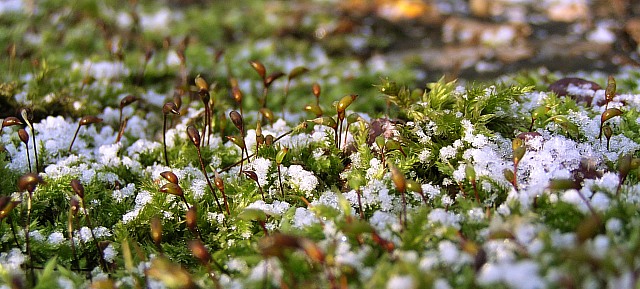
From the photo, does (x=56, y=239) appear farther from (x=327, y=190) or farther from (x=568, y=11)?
(x=568, y=11)

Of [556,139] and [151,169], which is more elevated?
[556,139]

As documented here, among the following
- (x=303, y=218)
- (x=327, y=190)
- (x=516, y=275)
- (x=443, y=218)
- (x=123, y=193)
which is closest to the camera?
(x=516, y=275)

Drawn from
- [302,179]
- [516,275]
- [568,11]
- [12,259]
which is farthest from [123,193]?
[568,11]

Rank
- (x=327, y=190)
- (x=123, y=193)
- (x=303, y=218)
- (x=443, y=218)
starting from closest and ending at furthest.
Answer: (x=443, y=218), (x=303, y=218), (x=327, y=190), (x=123, y=193)

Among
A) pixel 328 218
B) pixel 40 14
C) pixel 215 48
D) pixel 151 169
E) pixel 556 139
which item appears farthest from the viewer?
pixel 40 14

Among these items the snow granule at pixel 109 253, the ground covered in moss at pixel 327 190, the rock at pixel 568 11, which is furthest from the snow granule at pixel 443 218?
the rock at pixel 568 11

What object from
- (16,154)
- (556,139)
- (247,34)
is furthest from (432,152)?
(247,34)

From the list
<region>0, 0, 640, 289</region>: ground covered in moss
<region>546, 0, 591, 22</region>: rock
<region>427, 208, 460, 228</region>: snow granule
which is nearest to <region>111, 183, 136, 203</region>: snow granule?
<region>0, 0, 640, 289</region>: ground covered in moss

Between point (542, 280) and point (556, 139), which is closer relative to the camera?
point (542, 280)

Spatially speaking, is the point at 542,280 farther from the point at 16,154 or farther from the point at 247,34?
the point at 247,34

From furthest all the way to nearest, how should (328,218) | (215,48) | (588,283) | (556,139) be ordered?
(215,48)
(556,139)
(328,218)
(588,283)
